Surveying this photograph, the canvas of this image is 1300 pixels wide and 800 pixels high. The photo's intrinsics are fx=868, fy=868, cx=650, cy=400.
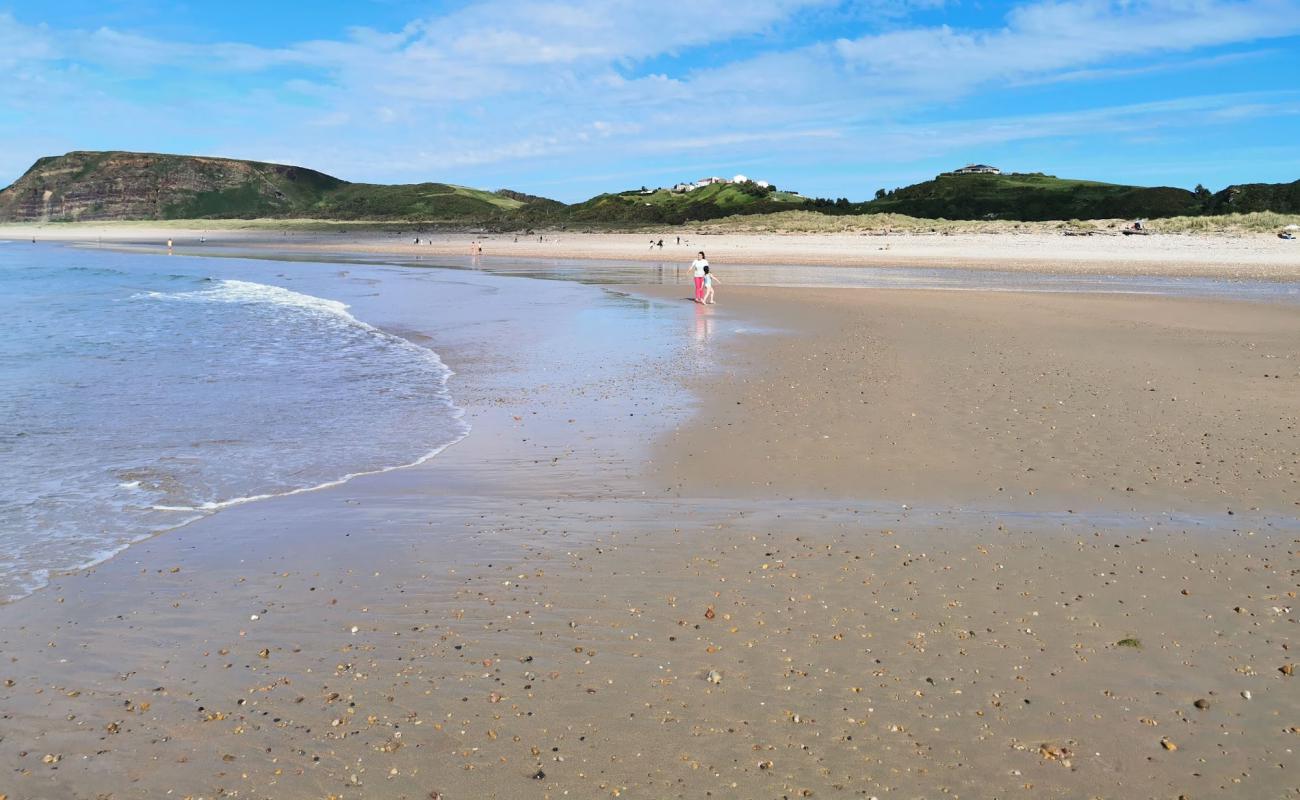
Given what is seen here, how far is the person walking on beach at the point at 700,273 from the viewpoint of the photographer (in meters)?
23.8

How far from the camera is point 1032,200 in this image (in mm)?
71625

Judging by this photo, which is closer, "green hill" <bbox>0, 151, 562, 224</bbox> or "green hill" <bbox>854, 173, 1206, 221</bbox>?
"green hill" <bbox>854, 173, 1206, 221</bbox>

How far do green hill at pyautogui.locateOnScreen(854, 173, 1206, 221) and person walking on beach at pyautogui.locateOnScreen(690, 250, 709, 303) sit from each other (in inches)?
1819

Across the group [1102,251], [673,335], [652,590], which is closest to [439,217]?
[1102,251]

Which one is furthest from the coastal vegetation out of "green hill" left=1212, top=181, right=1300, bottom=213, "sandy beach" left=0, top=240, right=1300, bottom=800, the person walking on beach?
"sandy beach" left=0, top=240, right=1300, bottom=800

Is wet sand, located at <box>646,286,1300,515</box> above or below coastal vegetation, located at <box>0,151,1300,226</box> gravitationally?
below

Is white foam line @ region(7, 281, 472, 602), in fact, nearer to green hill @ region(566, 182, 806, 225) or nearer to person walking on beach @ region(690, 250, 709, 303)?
person walking on beach @ region(690, 250, 709, 303)

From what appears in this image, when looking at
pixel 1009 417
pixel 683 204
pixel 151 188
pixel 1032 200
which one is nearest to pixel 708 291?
pixel 1009 417

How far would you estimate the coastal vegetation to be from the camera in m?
59.9

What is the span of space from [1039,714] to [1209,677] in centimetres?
97

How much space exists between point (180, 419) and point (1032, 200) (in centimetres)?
7378

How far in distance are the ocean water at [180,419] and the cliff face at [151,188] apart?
150609mm

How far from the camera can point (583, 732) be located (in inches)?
143

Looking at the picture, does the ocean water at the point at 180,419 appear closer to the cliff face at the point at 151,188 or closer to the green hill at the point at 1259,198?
the green hill at the point at 1259,198
